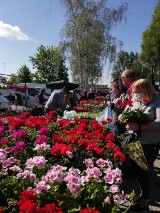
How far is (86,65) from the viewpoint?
24.2m

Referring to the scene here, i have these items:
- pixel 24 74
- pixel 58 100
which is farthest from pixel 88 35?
pixel 24 74

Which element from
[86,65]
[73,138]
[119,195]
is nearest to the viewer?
[119,195]

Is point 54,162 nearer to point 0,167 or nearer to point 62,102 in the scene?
point 0,167

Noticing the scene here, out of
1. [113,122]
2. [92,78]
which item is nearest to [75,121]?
[113,122]

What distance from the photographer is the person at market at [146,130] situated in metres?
4.12

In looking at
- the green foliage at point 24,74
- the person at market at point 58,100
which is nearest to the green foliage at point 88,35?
the person at market at point 58,100

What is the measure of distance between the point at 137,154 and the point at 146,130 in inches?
13.3

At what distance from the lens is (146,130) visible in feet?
13.8

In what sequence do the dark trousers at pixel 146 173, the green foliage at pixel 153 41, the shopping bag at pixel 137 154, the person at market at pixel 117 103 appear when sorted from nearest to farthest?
1. the shopping bag at pixel 137 154
2. the dark trousers at pixel 146 173
3. the person at market at pixel 117 103
4. the green foliage at pixel 153 41

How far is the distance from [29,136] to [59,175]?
6.70 feet

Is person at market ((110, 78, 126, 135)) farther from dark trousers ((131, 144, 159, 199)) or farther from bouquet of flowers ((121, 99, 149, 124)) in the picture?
bouquet of flowers ((121, 99, 149, 124))

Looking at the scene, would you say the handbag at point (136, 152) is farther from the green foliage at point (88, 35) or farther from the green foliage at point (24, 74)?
the green foliage at point (24, 74)

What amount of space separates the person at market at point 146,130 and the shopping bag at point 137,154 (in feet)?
0.61

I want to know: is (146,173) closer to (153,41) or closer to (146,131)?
(146,131)
